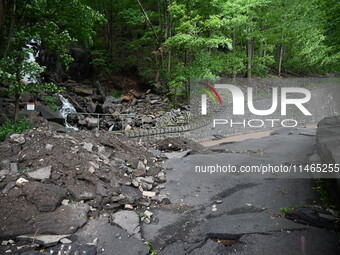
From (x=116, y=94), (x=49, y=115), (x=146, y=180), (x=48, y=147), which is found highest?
(x=116, y=94)

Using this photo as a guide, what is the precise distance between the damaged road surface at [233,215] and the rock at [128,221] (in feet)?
0.56

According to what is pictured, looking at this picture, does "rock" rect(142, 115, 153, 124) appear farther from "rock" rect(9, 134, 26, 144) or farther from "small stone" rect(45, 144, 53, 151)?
"small stone" rect(45, 144, 53, 151)

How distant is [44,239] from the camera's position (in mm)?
4113

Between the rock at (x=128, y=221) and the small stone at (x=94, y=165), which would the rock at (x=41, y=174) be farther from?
the rock at (x=128, y=221)

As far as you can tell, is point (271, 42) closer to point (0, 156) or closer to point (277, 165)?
point (277, 165)

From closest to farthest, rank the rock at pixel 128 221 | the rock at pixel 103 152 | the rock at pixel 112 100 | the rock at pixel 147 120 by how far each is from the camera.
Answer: the rock at pixel 128 221
the rock at pixel 103 152
the rock at pixel 147 120
the rock at pixel 112 100

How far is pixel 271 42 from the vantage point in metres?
22.7

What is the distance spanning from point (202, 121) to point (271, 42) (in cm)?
1275

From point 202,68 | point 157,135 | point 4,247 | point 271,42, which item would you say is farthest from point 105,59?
point 4,247

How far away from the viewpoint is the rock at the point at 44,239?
4.04 metres

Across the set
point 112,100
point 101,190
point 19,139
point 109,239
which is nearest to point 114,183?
point 101,190

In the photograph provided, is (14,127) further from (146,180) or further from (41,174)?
(146,180)

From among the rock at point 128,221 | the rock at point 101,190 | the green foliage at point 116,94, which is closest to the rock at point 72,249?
the rock at point 128,221

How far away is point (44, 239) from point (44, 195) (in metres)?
1.13
